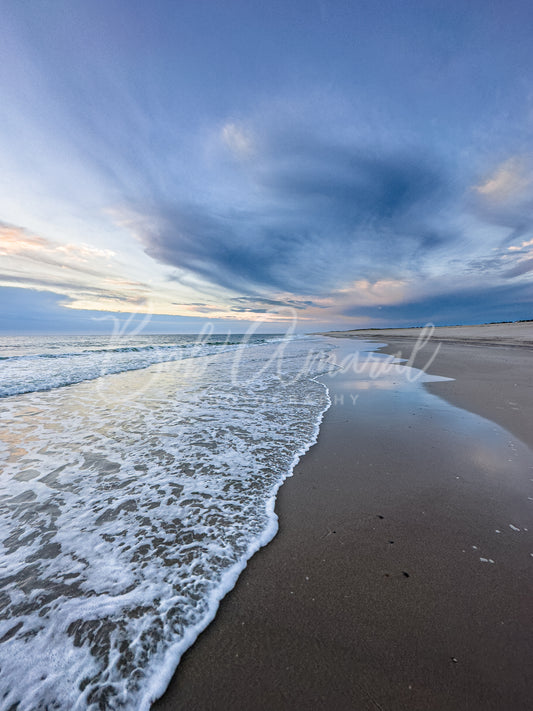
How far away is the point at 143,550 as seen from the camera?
2562mm

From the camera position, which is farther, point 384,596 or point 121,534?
point 121,534

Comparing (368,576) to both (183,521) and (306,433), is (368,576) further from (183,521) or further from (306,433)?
(306,433)

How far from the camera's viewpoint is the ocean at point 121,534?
1657mm

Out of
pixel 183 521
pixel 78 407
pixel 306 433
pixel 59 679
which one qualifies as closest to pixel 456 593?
pixel 183 521

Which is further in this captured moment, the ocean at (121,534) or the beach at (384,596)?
the ocean at (121,534)

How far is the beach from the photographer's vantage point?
1.53 m

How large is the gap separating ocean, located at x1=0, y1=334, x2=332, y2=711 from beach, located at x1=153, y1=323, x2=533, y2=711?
26 cm

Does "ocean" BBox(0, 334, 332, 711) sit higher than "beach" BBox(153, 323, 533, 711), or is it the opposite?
"beach" BBox(153, 323, 533, 711)

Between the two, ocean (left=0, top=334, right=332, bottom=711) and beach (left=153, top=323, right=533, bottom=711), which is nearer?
beach (left=153, top=323, right=533, bottom=711)

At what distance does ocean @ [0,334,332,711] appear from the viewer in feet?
5.44

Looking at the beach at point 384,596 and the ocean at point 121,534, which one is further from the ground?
the beach at point 384,596

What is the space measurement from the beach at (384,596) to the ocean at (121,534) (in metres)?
0.26

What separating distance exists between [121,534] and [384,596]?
2404mm

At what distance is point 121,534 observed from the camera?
110 inches
